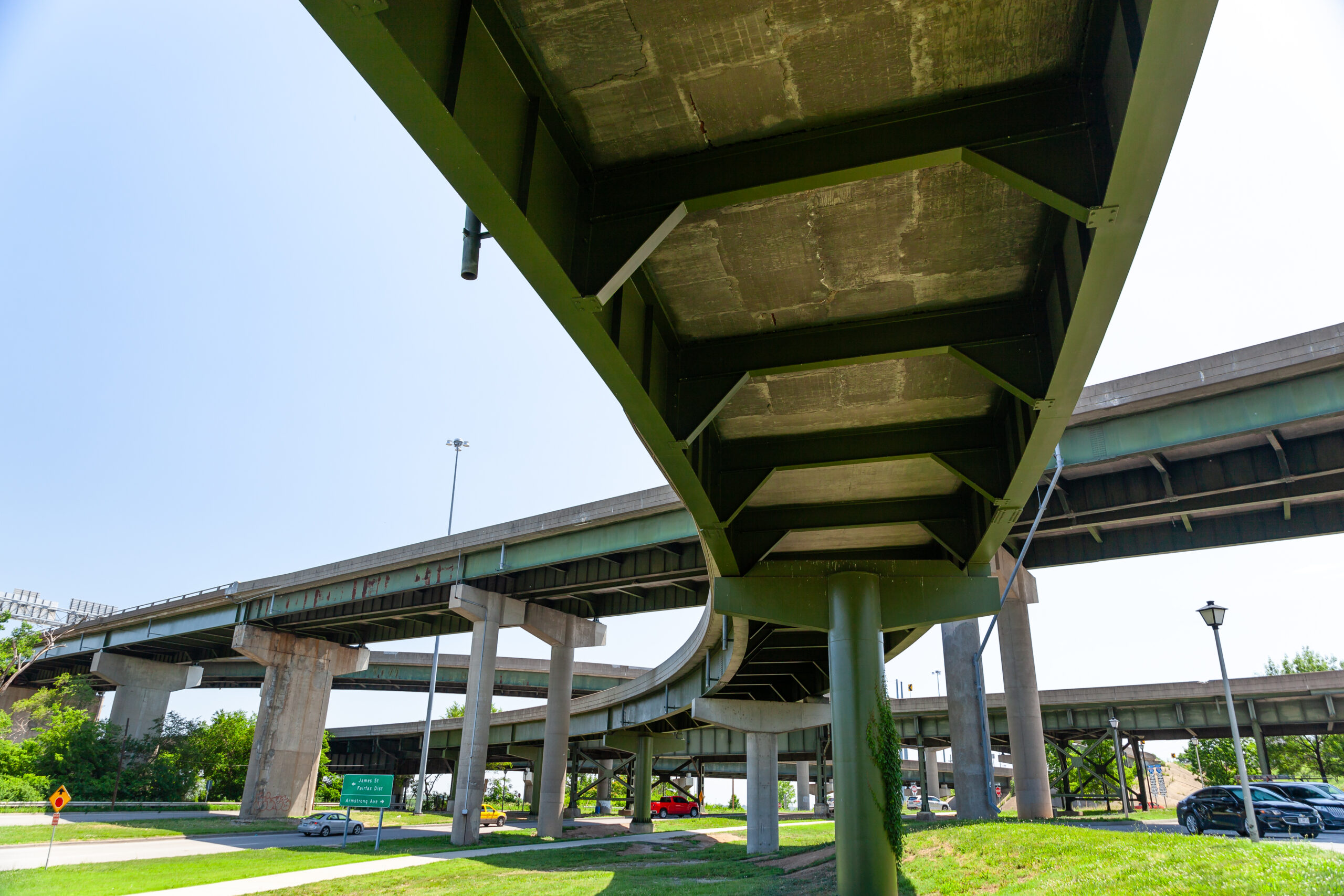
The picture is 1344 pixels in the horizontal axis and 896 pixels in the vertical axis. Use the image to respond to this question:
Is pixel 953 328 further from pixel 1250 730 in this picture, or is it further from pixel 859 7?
pixel 1250 730

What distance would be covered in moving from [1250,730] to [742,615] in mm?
45825

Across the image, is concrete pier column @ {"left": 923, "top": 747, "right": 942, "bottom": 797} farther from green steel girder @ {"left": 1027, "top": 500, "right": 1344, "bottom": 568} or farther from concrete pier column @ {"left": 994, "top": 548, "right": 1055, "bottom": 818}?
green steel girder @ {"left": 1027, "top": 500, "right": 1344, "bottom": 568}

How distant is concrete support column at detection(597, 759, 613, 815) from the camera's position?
3319 inches

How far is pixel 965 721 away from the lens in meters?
27.0

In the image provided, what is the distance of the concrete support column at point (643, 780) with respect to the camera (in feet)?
181

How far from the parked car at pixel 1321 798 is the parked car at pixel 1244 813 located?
0.37 m

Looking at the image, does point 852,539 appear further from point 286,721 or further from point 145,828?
point 286,721

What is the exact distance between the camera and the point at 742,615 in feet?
53.6

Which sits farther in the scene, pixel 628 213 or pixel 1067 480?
pixel 1067 480

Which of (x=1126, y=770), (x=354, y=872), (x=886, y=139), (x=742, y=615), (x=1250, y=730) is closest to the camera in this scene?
(x=886, y=139)

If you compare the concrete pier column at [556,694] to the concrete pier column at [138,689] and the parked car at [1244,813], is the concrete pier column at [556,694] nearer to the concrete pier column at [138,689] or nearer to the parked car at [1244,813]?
the parked car at [1244,813]

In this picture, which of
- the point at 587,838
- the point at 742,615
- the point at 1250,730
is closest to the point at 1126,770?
the point at 1250,730

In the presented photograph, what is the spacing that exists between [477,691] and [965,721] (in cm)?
1991

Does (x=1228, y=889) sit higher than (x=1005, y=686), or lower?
lower
